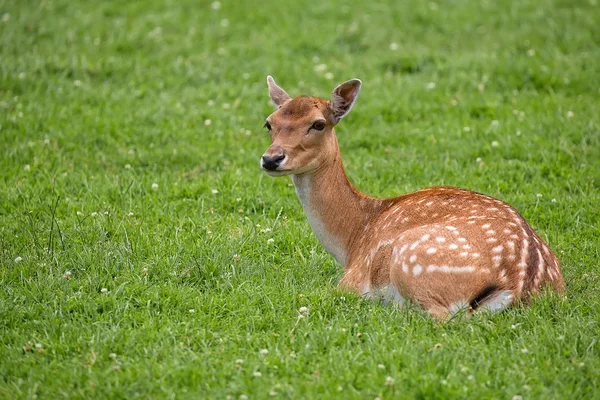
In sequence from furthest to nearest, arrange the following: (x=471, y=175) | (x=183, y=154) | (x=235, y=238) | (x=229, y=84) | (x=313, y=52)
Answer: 1. (x=313, y=52)
2. (x=229, y=84)
3. (x=183, y=154)
4. (x=471, y=175)
5. (x=235, y=238)

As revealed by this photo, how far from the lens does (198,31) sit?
40.0 feet

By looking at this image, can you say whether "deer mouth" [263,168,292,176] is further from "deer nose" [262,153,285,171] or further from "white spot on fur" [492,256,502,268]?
"white spot on fur" [492,256,502,268]

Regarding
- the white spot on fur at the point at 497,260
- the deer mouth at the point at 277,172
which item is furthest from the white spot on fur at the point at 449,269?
the deer mouth at the point at 277,172

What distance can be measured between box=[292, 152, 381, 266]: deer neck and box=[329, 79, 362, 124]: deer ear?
1.25 feet

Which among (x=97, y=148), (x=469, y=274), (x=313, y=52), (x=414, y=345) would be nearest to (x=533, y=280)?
(x=469, y=274)

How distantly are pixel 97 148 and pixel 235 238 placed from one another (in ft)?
8.96

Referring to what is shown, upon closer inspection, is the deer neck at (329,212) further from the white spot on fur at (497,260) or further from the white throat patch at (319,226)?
the white spot on fur at (497,260)

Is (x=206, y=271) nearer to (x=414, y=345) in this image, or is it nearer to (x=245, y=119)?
(x=414, y=345)

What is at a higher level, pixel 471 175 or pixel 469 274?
pixel 469 274

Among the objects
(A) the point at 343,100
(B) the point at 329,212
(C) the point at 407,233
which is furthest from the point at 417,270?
(A) the point at 343,100

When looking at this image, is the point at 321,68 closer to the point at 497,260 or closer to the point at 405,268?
the point at 405,268

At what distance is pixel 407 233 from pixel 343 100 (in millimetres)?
1324

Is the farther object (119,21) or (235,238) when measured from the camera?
(119,21)

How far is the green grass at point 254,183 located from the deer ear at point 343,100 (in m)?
1.11
